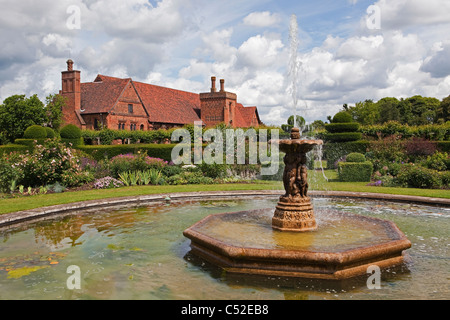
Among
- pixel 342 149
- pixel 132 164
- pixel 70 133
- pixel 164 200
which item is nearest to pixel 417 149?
pixel 342 149

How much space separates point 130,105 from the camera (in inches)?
1713

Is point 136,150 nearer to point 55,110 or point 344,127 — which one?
point 344,127

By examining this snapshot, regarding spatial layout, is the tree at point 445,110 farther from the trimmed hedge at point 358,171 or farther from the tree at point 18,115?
the tree at point 18,115

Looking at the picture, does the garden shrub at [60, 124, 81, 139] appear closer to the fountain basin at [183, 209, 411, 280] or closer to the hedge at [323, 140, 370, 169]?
the hedge at [323, 140, 370, 169]

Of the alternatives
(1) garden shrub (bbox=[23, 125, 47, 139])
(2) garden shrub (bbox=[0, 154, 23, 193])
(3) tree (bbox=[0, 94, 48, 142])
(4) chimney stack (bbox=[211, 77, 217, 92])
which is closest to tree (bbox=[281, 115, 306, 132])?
(2) garden shrub (bbox=[0, 154, 23, 193])

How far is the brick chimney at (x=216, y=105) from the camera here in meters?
52.9

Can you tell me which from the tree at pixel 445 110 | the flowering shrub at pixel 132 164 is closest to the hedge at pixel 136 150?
the flowering shrub at pixel 132 164

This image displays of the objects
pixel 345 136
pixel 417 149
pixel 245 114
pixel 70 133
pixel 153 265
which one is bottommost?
pixel 153 265

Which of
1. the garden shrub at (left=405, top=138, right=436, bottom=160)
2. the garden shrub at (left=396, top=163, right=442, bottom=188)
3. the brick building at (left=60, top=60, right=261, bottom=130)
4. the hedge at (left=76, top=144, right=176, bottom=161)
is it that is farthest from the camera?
the brick building at (left=60, top=60, right=261, bottom=130)

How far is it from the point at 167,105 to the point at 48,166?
37.0m

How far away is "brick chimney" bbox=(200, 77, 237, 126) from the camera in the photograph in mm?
52938

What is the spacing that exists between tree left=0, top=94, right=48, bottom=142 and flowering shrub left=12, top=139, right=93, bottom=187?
95.1ft
